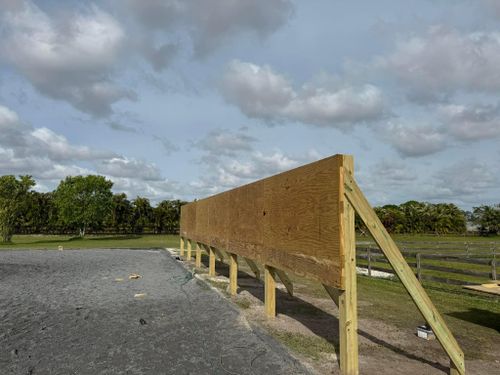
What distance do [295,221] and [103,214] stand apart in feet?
155

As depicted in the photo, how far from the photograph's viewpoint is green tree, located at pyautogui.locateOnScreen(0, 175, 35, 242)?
37000 mm

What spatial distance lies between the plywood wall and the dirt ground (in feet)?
3.19

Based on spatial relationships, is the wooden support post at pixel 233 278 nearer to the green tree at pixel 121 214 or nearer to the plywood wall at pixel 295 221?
the plywood wall at pixel 295 221

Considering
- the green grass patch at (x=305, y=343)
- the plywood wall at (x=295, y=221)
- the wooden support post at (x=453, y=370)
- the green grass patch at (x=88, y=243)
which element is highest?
the plywood wall at (x=295, y=221)

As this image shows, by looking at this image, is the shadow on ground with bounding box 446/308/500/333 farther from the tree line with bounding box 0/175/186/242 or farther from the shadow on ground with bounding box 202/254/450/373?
the tree line with bounding box 0/175/186/242

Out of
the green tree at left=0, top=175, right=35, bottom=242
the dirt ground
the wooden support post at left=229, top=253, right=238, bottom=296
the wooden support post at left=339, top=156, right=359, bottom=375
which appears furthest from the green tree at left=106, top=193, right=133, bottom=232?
the wooden support post at left=339, top=156, right=359, bottom=375

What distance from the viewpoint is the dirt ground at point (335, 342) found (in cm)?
477

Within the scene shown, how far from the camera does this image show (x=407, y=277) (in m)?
4.29

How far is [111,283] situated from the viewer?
12.0 meters

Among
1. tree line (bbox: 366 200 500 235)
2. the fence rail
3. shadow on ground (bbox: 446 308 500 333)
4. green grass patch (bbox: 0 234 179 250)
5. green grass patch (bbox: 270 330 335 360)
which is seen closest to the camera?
green grass patch (bbox: 270 330 335 360)

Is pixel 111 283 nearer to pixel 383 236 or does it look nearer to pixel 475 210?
pixel 383 236

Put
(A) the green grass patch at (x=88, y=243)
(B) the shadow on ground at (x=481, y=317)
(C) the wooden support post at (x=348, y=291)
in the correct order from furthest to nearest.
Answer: (A) the green grass patch at (x=88, y=243), (B) the shadow on ground at (x=481, y=317), (C) the wooden support post at (x=348, y=291)

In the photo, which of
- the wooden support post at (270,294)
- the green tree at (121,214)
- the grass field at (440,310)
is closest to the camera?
the grass field at (440,310)

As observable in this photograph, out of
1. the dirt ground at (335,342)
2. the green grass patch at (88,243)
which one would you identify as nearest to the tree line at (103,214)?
the green grass patch at (88,243)
